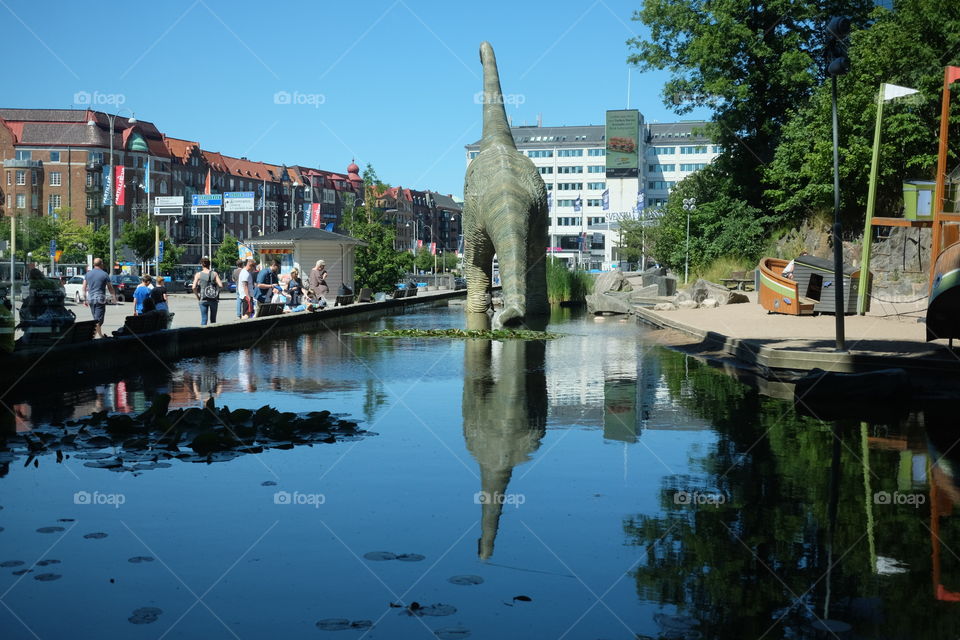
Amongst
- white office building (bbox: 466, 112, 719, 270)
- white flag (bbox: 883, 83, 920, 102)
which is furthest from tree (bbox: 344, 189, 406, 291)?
white office building (bbox: 466, 112, 719, 270)

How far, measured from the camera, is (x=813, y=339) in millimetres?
17719

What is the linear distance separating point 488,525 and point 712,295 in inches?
1108

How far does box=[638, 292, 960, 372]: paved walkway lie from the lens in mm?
14062

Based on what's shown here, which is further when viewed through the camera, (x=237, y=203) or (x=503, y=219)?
(x=237, y=203)

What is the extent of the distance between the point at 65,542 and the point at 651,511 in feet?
10.5

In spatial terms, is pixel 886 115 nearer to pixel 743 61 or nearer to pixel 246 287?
pixel 743 61

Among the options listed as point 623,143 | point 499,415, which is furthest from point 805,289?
point 623,143

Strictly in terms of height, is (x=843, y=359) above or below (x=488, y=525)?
above

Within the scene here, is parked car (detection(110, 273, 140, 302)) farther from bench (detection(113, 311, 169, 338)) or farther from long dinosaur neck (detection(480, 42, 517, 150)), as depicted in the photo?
bench (detection(113, 311, 169, 338))

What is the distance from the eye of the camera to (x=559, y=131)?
149125 millimetres

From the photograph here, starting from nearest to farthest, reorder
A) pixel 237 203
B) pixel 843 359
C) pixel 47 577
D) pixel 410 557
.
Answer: pixel 47 577 → pixel 410 557 → pixel 843 359 → pixel 237 203

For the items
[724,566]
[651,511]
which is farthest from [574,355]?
[724,566]

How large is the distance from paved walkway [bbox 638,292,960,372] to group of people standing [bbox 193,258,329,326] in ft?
29.6

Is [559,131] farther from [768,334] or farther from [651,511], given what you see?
[651,511]
